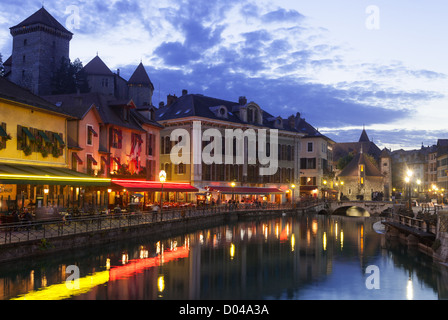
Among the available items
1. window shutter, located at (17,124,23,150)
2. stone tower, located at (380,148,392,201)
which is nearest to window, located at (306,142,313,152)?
stone tower, located at (380,148,392,201)

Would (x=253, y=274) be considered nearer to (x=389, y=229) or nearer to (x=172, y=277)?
(x=172, y=277)

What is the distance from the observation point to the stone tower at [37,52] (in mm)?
93438

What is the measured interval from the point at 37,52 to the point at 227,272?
273 ft

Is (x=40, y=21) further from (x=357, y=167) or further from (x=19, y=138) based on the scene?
(x=19, y=138)

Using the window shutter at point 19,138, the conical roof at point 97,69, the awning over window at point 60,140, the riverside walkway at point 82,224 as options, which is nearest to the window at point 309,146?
the riverside walkway at point 82,224

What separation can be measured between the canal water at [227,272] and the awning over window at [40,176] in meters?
4.76

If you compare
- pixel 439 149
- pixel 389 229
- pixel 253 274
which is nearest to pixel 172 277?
pixel 253 274

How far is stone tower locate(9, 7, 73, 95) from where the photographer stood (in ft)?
307

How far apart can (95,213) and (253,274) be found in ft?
44.2

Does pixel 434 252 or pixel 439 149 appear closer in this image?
pixel 434 252

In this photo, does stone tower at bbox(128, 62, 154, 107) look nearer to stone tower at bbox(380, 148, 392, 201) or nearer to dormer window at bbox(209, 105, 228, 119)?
dormer window at bbox(209, 105, 228, 119)

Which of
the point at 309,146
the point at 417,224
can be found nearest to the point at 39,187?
the point at 417,224

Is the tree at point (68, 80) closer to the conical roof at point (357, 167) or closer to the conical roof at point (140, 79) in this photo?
the conical roof at point (140, 79)
